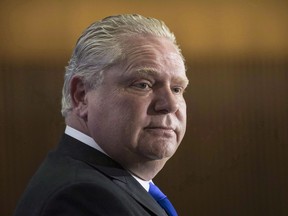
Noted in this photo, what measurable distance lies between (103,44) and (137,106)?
13 cm

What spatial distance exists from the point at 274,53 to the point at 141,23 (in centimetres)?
175

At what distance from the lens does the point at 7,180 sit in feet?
7.60

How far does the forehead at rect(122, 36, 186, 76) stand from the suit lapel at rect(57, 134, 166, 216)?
16 centimetres

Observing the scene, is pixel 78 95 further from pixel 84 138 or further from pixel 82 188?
pixel 82 188

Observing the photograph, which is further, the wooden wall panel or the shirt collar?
the wooden wall panel

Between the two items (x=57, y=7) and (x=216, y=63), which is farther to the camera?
(x=216, y=63)

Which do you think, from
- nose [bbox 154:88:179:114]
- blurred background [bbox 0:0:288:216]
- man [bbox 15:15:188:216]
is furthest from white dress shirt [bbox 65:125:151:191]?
blurred background [bbox 0:0:288:216]

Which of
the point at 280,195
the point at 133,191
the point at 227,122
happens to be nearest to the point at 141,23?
the point at 133,191

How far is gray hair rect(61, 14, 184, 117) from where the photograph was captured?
2.91 feet

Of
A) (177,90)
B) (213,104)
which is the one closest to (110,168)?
(177,90)

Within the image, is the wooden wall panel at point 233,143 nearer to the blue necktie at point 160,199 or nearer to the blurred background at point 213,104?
the blurred background at point 213,104

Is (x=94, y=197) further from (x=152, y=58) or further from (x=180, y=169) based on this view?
(x=180, y=169)

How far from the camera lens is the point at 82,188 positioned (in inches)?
28.3

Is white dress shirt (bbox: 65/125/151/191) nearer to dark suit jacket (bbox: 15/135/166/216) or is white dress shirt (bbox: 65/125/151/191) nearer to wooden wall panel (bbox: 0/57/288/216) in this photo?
dark suit jacket (bbox: 15/135/166/216)
